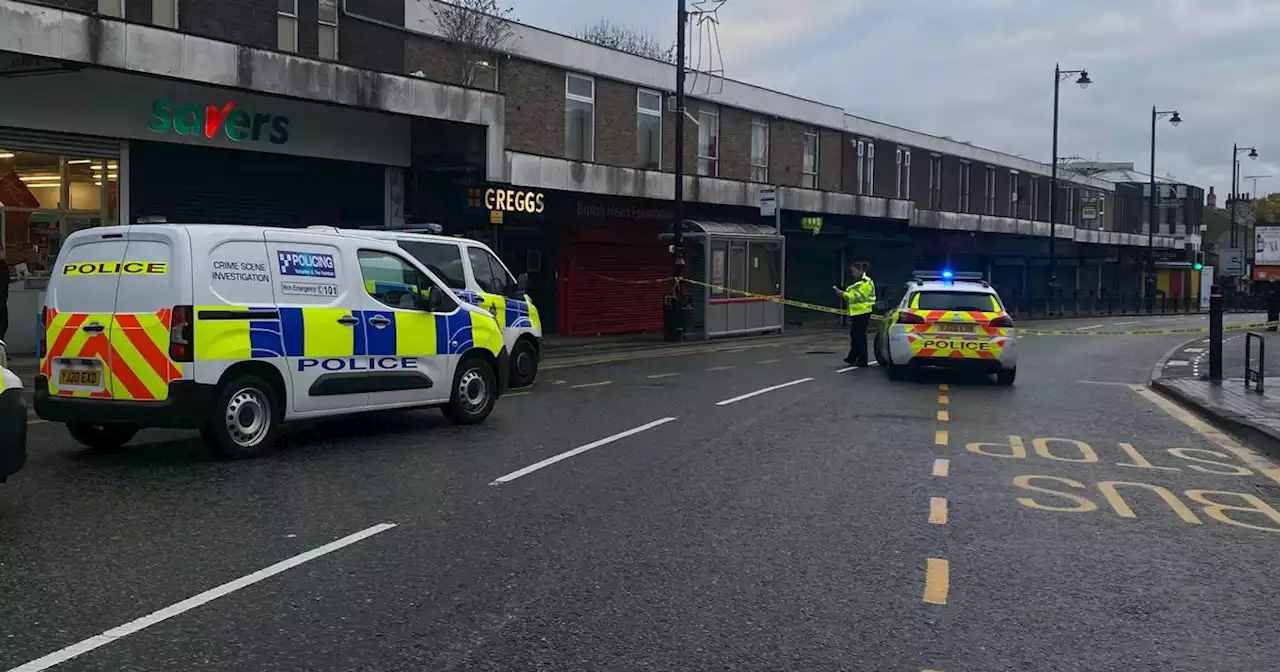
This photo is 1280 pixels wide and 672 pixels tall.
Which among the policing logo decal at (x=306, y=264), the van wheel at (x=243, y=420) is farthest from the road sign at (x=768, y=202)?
the van wheel at (x=243, y=420)

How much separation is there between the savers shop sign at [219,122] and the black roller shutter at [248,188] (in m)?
0.38

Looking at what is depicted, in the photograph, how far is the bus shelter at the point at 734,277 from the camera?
28297mm

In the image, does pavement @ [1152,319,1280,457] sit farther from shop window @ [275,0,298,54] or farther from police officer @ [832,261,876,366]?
shop window @ [275,0,298,54]

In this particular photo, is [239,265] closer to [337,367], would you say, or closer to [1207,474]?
[337,367]

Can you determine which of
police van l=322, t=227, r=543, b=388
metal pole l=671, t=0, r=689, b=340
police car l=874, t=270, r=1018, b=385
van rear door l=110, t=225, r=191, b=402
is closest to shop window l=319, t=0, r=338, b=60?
metal pole l=671, t=0, r=689, b=340

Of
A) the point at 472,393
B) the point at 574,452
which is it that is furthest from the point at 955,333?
the point at 574,452

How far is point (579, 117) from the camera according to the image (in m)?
27.0

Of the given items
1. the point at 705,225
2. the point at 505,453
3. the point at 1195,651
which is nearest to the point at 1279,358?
the point at 705,225

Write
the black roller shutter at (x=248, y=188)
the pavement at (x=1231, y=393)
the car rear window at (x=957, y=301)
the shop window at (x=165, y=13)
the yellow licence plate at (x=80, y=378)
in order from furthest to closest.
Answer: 1. the black roller shutter at (x=248, y=188)
2. the shop window at (x=165, y=13)
3. the car rear window at (x=957, y=301)
4. the pavement at (x=1231, y=393)
5. the yellow licence plate at (x=80, y=378)

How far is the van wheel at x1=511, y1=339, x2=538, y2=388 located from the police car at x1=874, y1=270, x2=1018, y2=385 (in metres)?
5.27

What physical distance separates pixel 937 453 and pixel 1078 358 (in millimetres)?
14025

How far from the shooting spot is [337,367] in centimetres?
1021

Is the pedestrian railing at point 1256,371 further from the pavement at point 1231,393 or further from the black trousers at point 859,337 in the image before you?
the black trousers at point 859,337

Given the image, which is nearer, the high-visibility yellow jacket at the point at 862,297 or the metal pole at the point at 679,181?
the high-visibility yellow jacket at the point at 862,297
